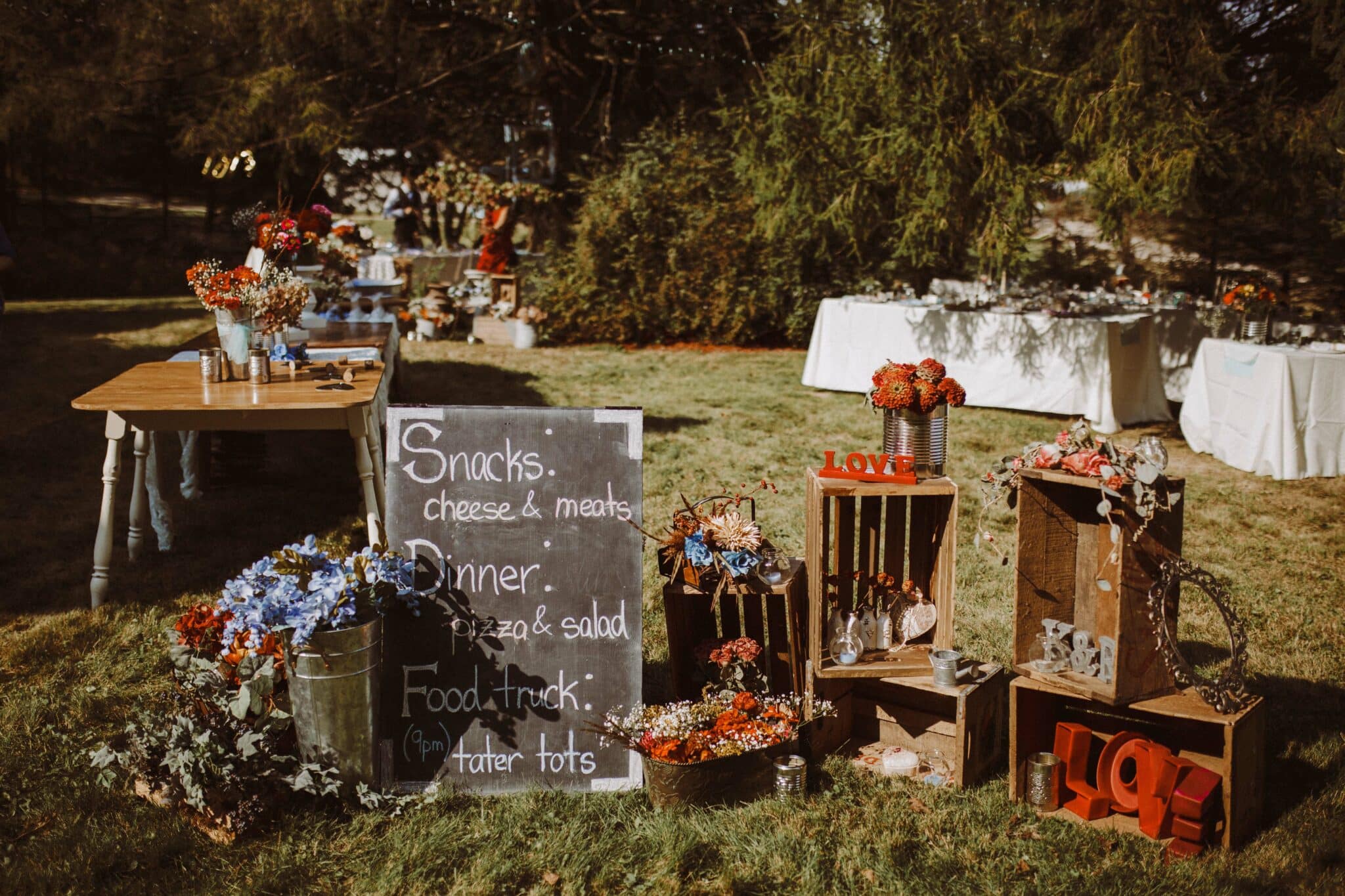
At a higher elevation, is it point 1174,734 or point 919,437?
point 919,437

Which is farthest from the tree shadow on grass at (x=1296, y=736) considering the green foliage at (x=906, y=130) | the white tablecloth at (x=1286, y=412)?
the green foliage at (x=906, y=130)

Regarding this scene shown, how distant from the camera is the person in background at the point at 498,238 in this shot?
47.3 ft

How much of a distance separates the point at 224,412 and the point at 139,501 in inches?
53.9

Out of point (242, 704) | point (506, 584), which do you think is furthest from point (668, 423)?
point (242, 704)

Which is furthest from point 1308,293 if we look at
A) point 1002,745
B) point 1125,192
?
point 1002,745

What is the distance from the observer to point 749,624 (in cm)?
356

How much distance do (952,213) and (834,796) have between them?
6.48 meters

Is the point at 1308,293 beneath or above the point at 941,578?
above

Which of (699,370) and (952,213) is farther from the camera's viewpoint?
(699,370)

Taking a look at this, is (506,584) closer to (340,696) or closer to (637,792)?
(340,696)

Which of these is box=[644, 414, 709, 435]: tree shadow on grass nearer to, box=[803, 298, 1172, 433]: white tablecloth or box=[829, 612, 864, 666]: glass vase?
box=[803, 298, 1172, 433]: white tablecloth

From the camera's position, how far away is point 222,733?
299 centimetres

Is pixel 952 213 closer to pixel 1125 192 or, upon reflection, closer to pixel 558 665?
pixel 1125 192

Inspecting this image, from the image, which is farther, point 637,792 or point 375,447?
point 375,447
